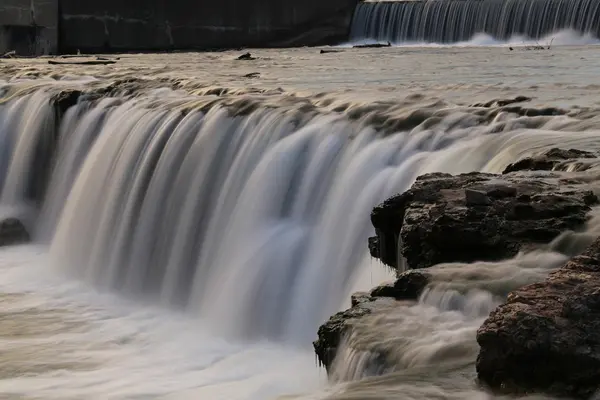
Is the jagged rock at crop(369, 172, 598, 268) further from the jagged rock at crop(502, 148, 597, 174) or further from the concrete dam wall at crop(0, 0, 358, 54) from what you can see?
the concrete dam wall at crop(0, 0, 358, 54)

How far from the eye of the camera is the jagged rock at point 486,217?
4.35 m

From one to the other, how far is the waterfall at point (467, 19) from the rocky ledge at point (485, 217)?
21.1 m

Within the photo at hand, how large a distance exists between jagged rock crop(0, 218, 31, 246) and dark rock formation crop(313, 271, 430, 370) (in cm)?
696

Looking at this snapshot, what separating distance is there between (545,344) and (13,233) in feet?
27.6

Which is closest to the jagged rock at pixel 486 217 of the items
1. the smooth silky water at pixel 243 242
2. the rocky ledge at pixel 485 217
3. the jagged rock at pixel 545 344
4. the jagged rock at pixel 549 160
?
the rocky ledge at pixel 485 217

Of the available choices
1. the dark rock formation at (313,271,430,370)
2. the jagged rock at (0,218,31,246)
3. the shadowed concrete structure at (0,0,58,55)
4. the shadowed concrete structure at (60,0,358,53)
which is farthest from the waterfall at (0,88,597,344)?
the shadowed concrete structure at (60,0,358,53)

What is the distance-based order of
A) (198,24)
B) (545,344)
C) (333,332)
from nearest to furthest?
(545,344)
(333,332)
(198,24)

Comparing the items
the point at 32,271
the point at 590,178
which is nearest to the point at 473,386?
the point at 590,178

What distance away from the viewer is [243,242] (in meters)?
7.37

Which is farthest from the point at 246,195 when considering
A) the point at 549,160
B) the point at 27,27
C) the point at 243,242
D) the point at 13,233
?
the point at 27,27

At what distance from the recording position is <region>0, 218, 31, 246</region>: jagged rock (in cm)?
1064

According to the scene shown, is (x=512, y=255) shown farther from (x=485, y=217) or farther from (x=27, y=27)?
(x=27, y=27)

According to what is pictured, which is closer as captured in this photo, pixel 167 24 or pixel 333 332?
pixel 333 332

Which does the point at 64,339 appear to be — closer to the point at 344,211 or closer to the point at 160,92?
the point at 344,211
